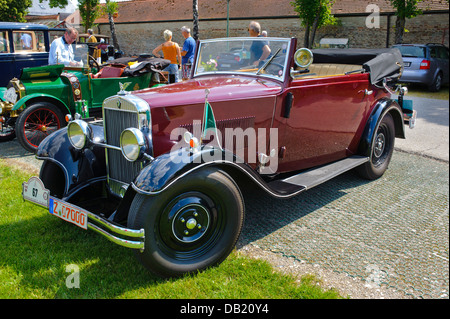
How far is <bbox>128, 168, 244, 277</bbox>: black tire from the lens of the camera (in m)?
2.44

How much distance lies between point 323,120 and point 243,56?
1057 mm

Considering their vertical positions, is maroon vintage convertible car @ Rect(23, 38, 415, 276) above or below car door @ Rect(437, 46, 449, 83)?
below

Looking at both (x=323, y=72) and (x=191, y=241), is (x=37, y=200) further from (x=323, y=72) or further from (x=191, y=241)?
(x=323, y=72)

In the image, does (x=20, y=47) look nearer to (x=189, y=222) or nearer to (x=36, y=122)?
(x=36, y=122)

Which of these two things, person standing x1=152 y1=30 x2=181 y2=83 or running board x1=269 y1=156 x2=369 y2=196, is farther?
person standing x1=152 y1=30 x2=181 y2=83

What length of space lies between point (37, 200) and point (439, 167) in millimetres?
4861

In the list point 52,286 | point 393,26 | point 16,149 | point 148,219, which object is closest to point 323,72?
point 148,219

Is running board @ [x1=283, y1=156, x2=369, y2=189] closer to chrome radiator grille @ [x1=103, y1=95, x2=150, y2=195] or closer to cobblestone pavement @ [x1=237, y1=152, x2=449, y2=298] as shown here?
cobblestone pavement @ [x1=237, y1=152, x2=449, y2=298]

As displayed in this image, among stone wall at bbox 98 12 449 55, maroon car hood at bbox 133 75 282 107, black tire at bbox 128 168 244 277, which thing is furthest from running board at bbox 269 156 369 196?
stone wall at bbox 98 12 449 55

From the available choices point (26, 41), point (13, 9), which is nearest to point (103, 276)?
point (26, 41)

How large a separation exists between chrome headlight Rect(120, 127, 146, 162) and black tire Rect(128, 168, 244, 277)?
15.9 inches

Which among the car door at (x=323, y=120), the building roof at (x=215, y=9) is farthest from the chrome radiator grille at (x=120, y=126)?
the building roof at (x=215, y=9)

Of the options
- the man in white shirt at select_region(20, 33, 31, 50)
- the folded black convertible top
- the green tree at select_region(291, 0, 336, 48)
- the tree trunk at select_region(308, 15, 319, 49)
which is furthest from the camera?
the tree trunk at select_region(308, 15, 319, 49)

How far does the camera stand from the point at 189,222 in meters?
2.63
